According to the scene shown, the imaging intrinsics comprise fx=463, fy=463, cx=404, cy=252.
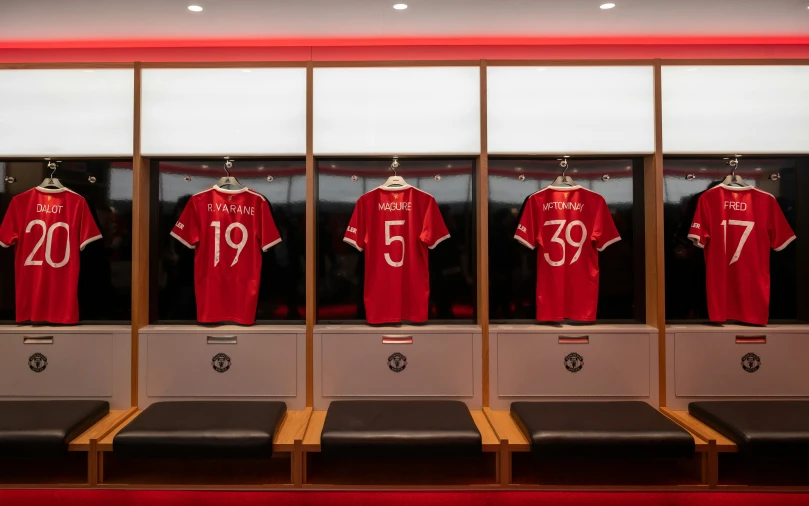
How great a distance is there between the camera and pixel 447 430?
85.4 inches

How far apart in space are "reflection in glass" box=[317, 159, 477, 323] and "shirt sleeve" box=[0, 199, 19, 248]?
1799mm

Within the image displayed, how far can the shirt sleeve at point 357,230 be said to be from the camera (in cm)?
282

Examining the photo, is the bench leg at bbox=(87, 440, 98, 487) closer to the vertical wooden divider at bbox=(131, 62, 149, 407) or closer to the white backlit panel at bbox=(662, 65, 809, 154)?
the vertical wooden divider at bbox=(131, 62, 149, 407)

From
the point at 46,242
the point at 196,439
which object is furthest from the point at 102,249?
the point at 196,439

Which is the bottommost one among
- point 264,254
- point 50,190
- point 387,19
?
point 264,254

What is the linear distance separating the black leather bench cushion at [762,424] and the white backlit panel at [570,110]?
149cm

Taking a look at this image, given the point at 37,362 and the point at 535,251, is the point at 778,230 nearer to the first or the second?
the point at 535,251

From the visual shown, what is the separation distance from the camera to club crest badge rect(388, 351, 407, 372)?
274cm

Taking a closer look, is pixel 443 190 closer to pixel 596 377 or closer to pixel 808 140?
pixel 596 377

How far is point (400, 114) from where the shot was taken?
2758mm

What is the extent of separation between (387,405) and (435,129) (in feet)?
5.27

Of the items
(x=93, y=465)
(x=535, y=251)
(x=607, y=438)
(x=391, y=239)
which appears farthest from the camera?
(x=535, y=251)

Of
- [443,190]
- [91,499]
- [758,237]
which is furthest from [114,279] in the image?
[758,237]

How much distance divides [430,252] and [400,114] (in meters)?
0.88
